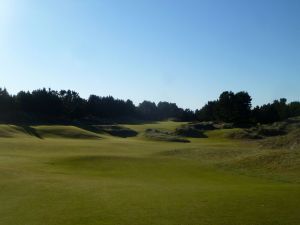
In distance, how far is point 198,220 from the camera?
16.1 meters

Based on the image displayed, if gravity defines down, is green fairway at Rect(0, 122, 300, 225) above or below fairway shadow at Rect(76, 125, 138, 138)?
below

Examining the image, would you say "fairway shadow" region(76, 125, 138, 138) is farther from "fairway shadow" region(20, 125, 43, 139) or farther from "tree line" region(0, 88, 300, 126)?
"tree line" region(0, 88, 300, 126)

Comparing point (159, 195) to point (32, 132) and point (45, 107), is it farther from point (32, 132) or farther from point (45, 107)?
point (45, 107)

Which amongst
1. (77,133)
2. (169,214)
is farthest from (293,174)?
(77,133)

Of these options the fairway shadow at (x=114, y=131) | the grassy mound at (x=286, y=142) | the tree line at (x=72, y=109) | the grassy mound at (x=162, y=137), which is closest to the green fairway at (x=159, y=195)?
the grassy mound at (x=286, y=142)

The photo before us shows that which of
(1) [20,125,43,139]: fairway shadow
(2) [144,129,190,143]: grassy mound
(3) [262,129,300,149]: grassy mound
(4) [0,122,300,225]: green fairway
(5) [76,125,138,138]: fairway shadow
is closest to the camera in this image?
(4) [0,122,300,225]: green fairway

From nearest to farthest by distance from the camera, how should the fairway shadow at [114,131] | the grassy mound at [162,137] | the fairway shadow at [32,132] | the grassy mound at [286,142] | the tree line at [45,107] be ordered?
the grassy mound at [286,142] < the fairway shadow at [32,132] < the grassy mound at [162,137] < the fairway shadow at [114,131] < the tree line at [45,107]

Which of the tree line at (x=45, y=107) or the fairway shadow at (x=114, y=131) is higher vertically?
the tree line at (x=45, y=107)

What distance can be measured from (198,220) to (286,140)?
4021 cm

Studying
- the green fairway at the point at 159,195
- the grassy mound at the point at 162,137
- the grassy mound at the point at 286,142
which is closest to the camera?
the green fairway at the point at 159,195

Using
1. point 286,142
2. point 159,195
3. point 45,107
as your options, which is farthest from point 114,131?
point 159,195

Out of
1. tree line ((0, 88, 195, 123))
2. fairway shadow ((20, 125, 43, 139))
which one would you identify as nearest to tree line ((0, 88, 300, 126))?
tree line ((0, 88, 195, 123))

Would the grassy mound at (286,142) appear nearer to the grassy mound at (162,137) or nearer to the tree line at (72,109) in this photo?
the grassy mound at (162,137)

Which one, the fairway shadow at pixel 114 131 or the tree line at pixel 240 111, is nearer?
the fairway shadow at pixel 114 131
